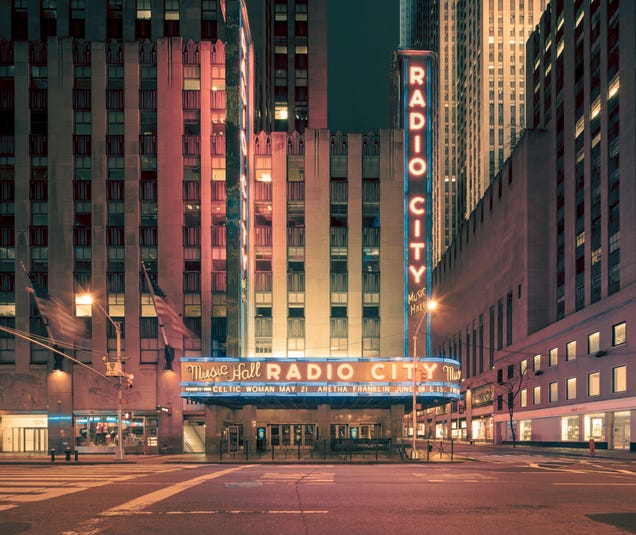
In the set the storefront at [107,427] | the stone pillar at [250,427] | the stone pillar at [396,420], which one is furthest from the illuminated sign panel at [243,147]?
the stone pillar at [396,420]

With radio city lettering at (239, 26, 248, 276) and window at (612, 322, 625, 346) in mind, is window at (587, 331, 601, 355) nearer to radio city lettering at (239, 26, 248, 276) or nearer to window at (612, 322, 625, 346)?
window at (612, 322, 625, 346)

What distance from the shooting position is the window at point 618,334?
164ft

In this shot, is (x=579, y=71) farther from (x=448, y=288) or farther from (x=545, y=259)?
(x=448, y=288)

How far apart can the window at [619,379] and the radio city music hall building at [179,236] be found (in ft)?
49.9

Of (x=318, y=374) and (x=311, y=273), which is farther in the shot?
(x=311, y=273)

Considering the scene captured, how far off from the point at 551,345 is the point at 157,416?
1557 inches

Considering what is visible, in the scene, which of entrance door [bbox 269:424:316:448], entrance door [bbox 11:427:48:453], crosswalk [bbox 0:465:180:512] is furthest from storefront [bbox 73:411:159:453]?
crosswalk [bbox 0:465:180:512]

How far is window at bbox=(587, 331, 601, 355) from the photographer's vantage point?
54750 mm

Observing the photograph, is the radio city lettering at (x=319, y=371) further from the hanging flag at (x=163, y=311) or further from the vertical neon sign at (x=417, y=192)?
the vertical neon sign at (x=417, y=192)

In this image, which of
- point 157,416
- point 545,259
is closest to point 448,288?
point 545,259

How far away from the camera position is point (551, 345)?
6606 cm

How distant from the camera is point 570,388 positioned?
61.2 m

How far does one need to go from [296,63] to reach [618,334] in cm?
5615

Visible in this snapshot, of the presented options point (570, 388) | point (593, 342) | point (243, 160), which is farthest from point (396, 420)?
point (243, 160)
